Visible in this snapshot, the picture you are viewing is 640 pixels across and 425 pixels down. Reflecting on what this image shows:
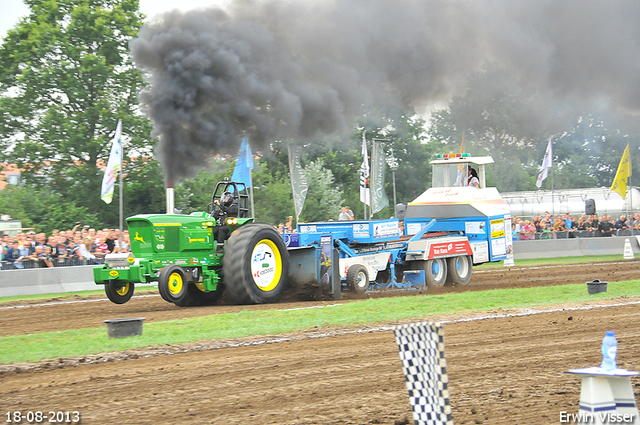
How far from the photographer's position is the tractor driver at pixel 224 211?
41.9 ft

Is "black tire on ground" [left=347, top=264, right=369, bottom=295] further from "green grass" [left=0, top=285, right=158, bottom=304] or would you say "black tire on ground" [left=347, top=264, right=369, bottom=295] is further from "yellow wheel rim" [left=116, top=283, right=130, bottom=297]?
"green grass" [left=0, top=285, right=158, bottom=304]

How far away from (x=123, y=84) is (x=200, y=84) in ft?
62.9

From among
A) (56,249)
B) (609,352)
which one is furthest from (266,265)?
(609,352)

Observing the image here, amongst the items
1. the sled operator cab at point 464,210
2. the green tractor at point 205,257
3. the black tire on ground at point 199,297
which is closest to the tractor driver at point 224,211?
the green tractor at point 205,257

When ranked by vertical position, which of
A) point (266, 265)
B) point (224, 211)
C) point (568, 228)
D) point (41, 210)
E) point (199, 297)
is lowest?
point (199, 297)

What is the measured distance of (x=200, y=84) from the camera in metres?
13.5

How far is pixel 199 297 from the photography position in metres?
13.6

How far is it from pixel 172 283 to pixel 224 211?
1911 millimetres

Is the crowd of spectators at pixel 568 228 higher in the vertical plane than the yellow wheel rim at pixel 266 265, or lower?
higher

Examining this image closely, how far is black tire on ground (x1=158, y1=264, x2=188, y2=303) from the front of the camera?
11.4 meters

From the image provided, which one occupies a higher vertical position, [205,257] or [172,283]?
[205,257]

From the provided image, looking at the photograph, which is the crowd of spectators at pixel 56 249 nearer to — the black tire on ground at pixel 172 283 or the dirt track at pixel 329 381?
the black tire on ground at pixel 172 283

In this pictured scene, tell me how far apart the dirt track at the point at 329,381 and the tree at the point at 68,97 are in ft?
78.7

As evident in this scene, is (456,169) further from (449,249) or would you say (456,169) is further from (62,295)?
(62,295)
